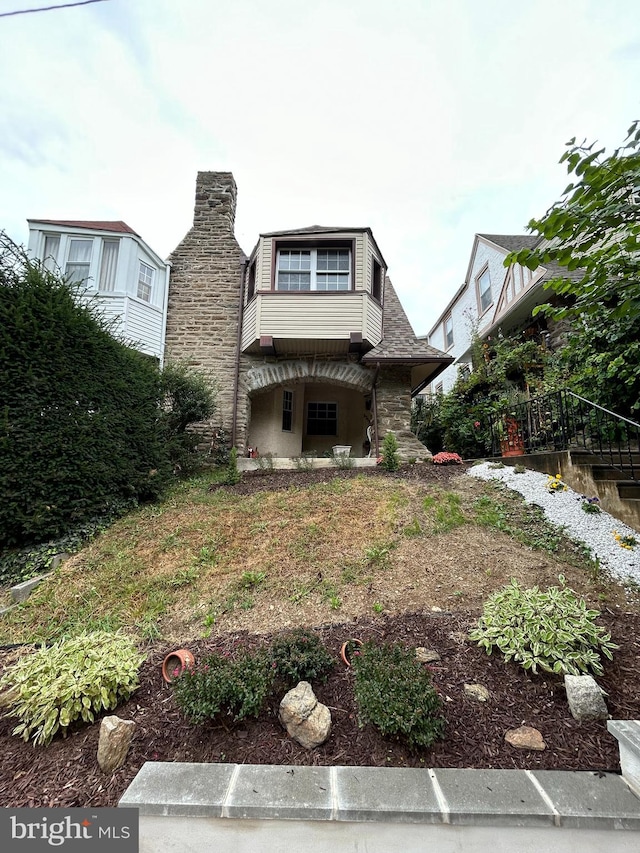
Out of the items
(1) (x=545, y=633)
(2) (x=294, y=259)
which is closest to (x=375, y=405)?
(2) (x=294, y=259)

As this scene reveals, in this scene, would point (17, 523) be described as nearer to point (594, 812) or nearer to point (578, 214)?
point (594, 812)

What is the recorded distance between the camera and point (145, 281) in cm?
1048

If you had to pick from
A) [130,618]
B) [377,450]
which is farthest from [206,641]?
[377,450]

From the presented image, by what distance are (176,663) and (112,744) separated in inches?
29.4

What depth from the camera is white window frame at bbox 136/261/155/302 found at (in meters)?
10.3

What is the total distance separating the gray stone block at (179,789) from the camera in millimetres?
1615

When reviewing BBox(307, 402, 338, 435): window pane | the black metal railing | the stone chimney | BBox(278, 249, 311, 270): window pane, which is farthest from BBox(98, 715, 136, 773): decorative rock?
the stone chimney

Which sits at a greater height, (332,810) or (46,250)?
(46,250)

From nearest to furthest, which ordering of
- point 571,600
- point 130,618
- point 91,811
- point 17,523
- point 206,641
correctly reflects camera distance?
point 91,811, point 571,600, point 206,641, point 130,618, point 17,523

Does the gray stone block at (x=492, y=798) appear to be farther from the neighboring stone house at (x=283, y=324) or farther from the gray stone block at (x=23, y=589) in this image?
the neighboring stone house at (x=283, y=324)

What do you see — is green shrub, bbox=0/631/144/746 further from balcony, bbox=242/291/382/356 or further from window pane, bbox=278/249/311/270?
window pane, bbox=278/249/311/270

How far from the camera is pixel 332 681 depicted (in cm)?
256

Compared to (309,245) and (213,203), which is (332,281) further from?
(213,203)

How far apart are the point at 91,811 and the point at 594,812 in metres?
2.21
